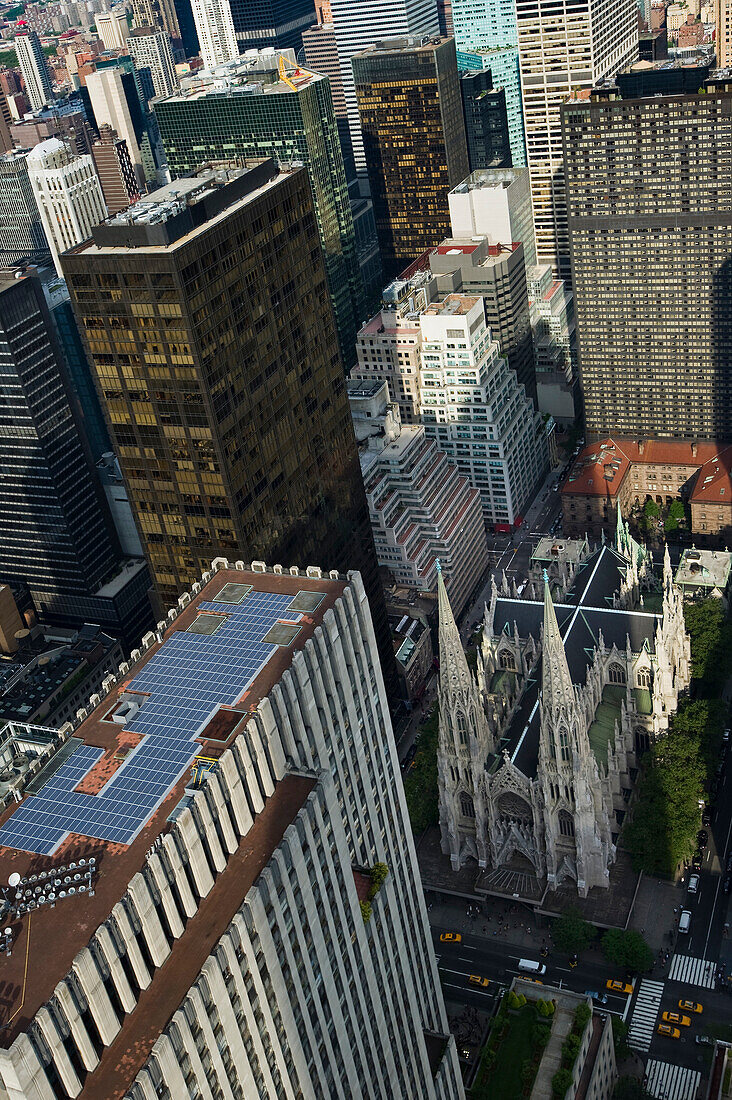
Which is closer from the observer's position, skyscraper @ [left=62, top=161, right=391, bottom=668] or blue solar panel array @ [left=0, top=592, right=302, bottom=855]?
blue solar panel array @ [left=0, top=592, right=302, bottom=855]

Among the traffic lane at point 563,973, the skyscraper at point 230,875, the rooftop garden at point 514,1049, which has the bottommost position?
the traffic lane at point 563,973

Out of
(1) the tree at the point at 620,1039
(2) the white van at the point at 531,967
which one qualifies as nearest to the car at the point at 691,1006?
(1) the tree at the point at 620,1039

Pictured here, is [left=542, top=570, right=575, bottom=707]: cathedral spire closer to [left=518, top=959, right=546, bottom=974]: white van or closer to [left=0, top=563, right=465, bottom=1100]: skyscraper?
[left=518, top=959, right=546, bottom=974]: white van

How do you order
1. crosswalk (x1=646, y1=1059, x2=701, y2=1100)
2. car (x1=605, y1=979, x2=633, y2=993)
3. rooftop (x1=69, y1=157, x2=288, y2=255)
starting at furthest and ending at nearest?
1. car (x1=605, y1=979, x2=633, y2=993)
2. crosswalk (x1=646, y1=1059, x2=701, y2=1100)
3. rooftop (x1=69, y1=157, x2=288, y2=255)

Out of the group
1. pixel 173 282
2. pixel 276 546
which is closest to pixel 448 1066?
pixel 276 546

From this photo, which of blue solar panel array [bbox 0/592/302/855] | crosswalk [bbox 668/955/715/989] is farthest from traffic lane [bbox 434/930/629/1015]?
blue solar panel array [bbox 0/592/302/855]

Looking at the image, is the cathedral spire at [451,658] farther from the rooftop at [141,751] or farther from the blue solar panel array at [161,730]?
the blue solar panel array at [161,730]
